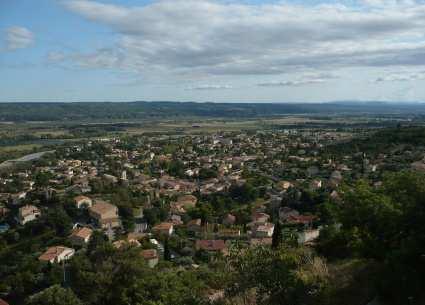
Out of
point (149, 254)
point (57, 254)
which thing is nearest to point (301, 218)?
point (149, 254)

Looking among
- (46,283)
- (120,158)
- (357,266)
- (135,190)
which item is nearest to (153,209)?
(135,190)

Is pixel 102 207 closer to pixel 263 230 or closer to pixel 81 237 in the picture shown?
pixel 81 237

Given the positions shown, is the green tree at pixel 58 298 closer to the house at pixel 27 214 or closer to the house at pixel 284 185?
the house at pixel 27 214

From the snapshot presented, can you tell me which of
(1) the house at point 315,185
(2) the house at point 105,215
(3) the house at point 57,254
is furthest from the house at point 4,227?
(1) the house at point 315,185

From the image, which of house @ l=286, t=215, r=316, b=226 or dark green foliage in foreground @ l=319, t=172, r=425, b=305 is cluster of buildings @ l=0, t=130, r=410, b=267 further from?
dark green foliage in foreground @ l=319, t=172, r=425, b=305

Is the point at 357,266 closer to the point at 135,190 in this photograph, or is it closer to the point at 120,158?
the point at 135,190

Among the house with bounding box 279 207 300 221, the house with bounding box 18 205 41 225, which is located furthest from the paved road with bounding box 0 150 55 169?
the house with bounding box 279 207 300 221
